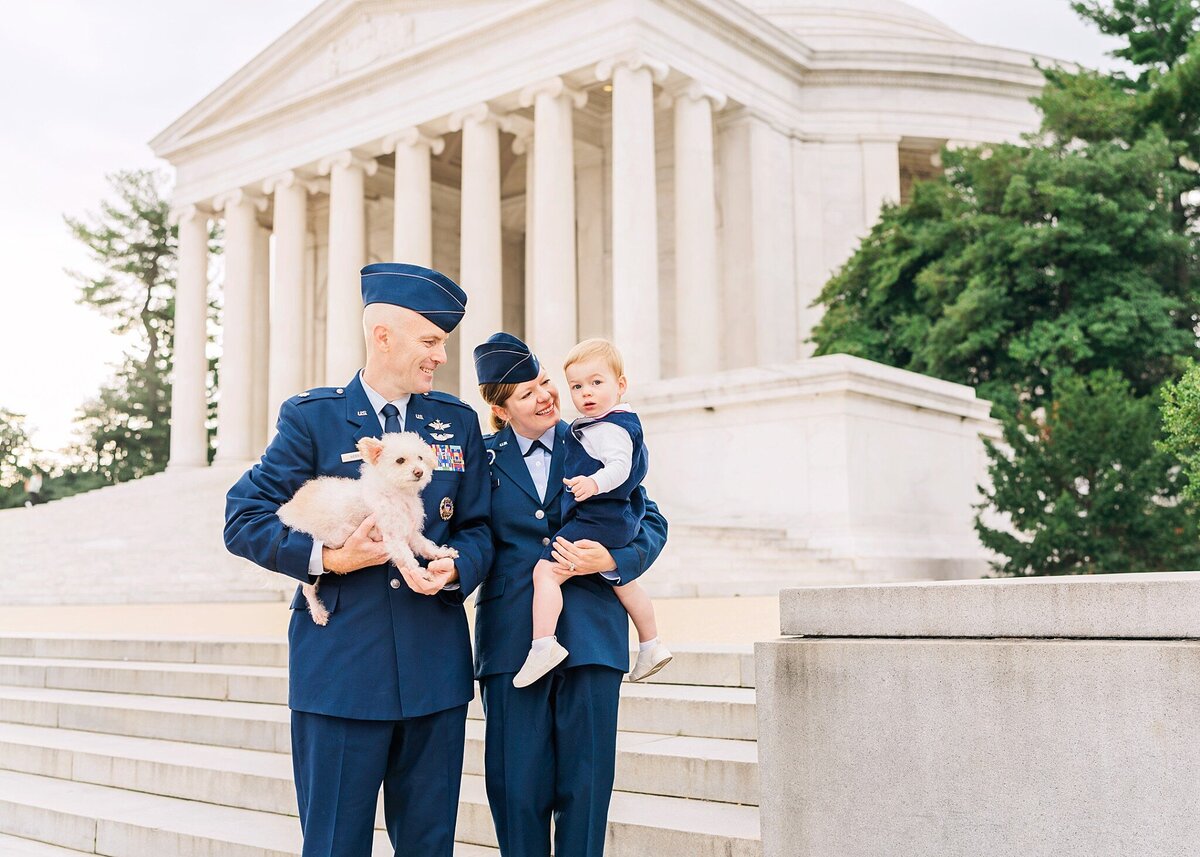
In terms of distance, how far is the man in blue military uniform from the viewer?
5.06 metres

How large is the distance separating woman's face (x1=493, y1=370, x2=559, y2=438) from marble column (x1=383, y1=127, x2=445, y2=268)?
3983 centimetres

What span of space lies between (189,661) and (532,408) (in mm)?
8511

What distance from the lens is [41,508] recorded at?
39719 millimetres

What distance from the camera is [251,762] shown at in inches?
373

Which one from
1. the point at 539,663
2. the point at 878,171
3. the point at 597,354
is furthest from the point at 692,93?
the point at 539,663

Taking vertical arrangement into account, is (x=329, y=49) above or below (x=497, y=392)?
above

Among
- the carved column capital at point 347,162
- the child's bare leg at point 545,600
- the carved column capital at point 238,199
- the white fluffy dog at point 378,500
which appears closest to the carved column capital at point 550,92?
the carved column capital at point 347,162

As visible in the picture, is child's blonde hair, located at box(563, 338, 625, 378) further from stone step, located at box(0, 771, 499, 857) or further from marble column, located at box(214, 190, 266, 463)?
marble column, located at box(214, 190, 266, 463)

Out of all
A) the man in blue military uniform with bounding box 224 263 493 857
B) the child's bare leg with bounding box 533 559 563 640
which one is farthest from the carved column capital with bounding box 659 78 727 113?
the child's bare leg with bounding box 533 559 563 640

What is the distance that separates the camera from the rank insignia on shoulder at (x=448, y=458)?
542 cm

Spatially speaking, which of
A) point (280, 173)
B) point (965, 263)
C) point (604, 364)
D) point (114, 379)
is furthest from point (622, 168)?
point (114, 379)

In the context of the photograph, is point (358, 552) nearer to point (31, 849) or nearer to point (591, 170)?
point (31, 849)

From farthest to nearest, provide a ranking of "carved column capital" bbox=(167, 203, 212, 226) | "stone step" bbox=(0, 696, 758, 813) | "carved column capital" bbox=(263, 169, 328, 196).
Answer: "carved column capital" bbox=(167, 203, 212, 226), "carved column capital" bbox=(263, 169, 328, 196), "stone step" bbox=(0, 696, 758, 813)

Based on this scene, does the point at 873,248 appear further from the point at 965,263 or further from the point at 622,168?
the point at 622,168
